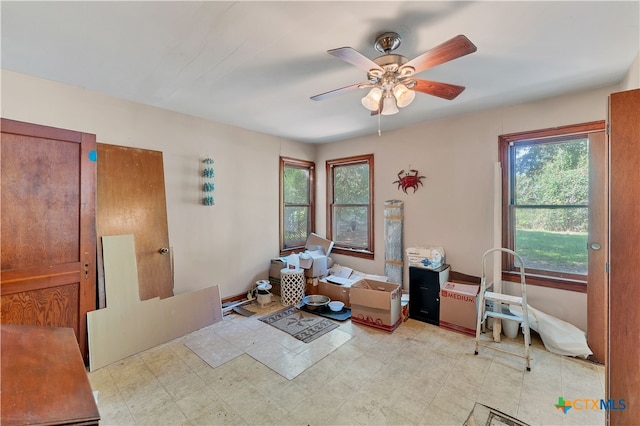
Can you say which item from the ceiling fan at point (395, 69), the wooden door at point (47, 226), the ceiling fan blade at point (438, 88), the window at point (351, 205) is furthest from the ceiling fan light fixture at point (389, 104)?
the wooden door at point (47, 226)

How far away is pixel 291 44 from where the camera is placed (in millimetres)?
1901

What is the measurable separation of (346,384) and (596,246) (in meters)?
2.65

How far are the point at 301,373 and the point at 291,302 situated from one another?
1.60 meters

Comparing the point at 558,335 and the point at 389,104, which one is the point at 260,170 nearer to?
the point at 389,104

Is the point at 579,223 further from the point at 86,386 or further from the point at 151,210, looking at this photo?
the point at 151,210

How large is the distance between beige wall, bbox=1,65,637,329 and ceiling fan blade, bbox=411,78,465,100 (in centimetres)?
157

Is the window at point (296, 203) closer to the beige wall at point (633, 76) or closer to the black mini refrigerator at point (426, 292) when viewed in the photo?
the black mini refrigerator at point (426, 292)

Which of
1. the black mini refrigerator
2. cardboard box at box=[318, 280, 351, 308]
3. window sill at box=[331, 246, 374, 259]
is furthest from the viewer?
window sill at box=[331, 246, 374, 259]

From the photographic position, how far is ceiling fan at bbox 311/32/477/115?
1.53 metres

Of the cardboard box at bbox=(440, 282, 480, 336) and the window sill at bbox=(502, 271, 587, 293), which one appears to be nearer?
the window sill at bbox=(502, 271, 587, 293)

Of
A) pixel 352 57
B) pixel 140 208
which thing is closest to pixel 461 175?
pixel 352 57

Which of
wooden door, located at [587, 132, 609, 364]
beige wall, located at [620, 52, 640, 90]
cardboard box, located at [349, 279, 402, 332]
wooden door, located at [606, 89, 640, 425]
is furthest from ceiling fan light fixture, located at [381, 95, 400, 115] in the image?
wooden door, located at [587, 132, 609, 364]

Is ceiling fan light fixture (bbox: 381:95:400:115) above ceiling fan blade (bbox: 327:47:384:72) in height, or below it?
below

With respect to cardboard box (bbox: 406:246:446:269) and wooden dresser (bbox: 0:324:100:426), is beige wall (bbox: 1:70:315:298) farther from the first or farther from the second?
cardboard box (bbox: 406:246:446:269)
